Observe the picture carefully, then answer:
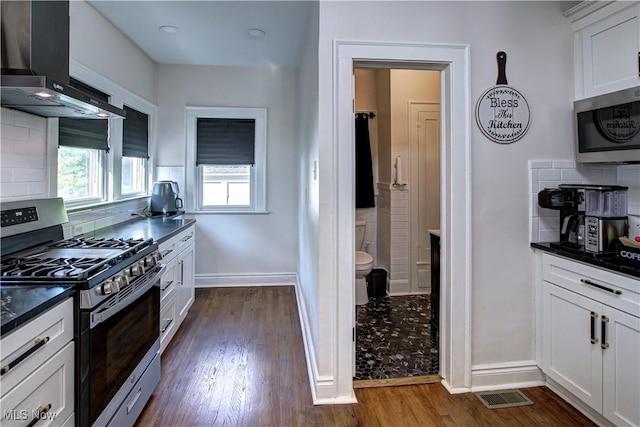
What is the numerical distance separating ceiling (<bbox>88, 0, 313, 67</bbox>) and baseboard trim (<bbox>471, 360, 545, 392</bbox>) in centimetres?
283

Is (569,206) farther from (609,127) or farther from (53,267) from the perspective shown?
(53,267)

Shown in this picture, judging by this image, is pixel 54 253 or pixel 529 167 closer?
pixel 54 253

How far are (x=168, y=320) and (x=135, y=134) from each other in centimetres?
200

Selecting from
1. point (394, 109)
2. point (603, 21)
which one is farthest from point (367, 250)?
point (603, 21)

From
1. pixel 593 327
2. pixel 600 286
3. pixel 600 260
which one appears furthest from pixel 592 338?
pixel 600 260

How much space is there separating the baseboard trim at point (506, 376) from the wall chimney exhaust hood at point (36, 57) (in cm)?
273

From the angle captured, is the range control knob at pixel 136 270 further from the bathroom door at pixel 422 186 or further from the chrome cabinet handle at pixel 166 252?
the bathroom door at pixel 422 186

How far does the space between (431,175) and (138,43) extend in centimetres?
329

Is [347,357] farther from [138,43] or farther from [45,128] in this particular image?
[138,43]

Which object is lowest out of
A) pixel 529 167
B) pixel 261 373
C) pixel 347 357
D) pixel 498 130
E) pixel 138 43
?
pixel 261 373

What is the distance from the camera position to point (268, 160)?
178 inches

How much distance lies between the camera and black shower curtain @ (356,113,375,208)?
4.29 meters

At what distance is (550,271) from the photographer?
222 centimetres

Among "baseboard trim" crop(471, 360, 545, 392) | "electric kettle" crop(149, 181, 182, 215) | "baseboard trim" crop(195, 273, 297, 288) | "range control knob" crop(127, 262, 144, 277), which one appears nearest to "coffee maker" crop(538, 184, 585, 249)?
"baseboard trim" crop(471, 360, 545, 392)
